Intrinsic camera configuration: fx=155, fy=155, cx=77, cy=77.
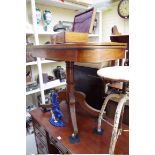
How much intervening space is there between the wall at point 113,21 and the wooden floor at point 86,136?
1485 mm

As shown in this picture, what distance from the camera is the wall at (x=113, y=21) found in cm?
225

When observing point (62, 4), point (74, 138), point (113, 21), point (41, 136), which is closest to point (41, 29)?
point (62, 4)

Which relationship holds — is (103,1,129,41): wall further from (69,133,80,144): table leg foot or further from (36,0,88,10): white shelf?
(69,133,80,144): table leg foot

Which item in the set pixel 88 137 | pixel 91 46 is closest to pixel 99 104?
pixel 88 137

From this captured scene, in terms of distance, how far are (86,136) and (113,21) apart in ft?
6.23

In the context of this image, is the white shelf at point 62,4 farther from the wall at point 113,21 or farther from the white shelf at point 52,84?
the white shelf at point 52,84

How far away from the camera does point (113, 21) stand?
2.39 m

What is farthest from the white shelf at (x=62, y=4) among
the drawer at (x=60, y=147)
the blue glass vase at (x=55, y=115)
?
the drawer at (x=60, y=147)

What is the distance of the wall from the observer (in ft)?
7.38

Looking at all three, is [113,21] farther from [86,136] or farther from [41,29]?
[86,136]

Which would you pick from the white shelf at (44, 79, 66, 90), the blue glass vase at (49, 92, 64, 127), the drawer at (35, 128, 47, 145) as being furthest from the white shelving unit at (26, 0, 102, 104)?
the blue glass vase at (49, 92, 64, 127)
